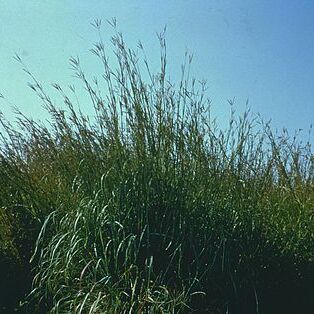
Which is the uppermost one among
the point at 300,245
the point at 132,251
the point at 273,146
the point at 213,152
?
the point at 273,146

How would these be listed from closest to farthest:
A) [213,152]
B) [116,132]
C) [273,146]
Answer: [116,132] → [213,152] → [273,146]

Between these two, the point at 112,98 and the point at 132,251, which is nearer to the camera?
the point at 132,251

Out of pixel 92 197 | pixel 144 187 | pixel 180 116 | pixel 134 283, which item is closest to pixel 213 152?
pixel 180 116

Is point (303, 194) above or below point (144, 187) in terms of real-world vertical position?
above

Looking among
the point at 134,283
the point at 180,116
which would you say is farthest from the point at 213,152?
the point at 134,283

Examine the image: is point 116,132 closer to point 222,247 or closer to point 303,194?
point 222,247

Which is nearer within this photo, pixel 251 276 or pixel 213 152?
pixel 251 276

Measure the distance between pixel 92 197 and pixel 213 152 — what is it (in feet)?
3.68

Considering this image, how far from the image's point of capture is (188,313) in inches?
152

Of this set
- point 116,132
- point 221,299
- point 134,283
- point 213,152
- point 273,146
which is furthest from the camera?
point 273,146

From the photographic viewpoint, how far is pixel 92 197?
4254mm

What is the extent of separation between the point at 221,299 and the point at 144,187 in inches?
37.5

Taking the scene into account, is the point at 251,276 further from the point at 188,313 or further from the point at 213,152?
the point at 213,152

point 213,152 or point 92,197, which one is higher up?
point 213,152
